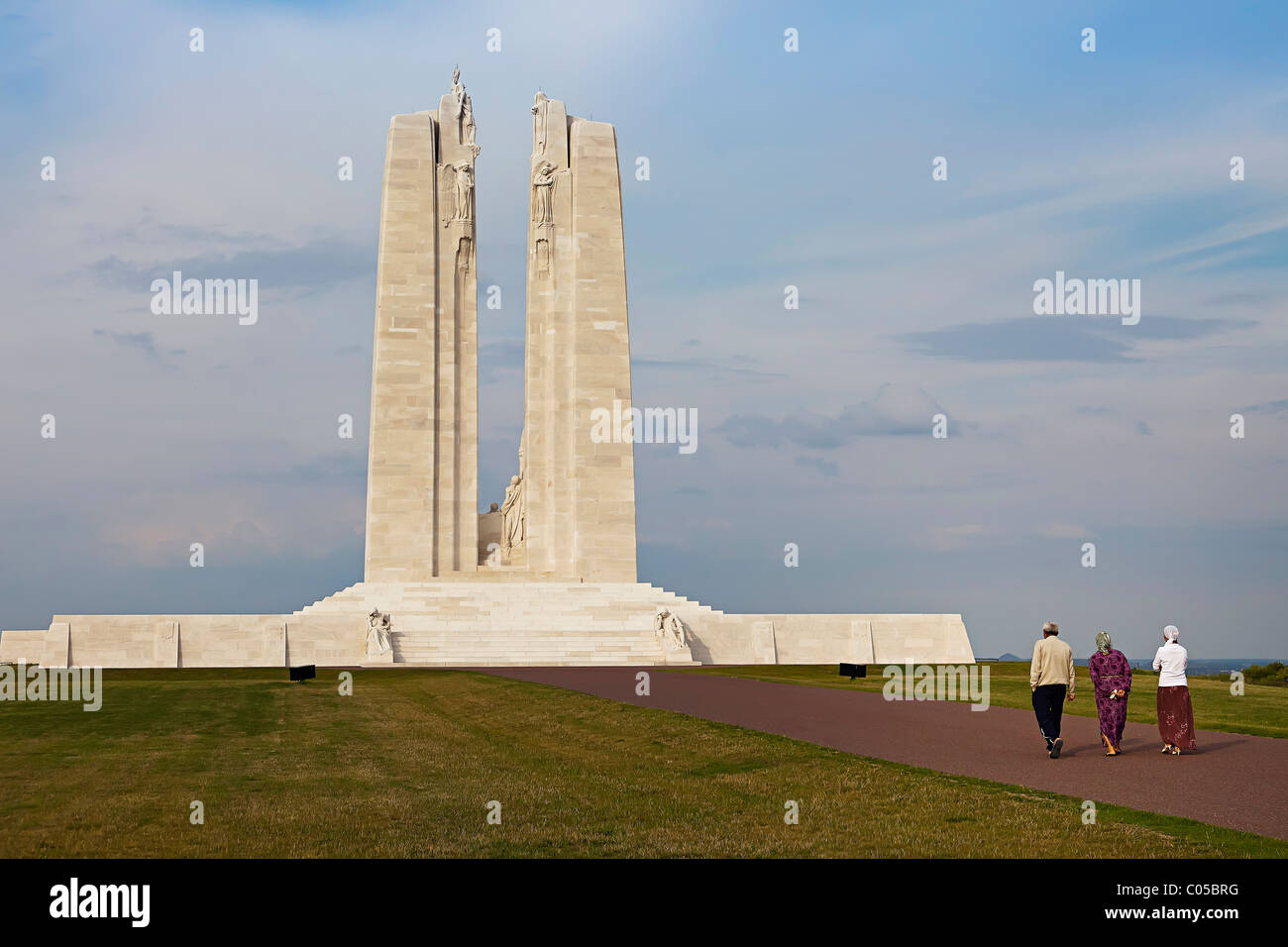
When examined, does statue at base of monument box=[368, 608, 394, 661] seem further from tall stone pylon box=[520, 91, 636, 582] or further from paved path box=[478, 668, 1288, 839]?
paved path box=[478, 668, 1288, 839]

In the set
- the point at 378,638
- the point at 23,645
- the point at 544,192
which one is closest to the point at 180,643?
the point at 23,645

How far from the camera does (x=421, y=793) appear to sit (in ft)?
40.3

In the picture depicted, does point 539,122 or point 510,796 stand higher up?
point 539,122

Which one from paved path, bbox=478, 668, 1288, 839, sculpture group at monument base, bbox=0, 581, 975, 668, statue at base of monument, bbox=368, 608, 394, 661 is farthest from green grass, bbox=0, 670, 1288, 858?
sculpture group at monument base, bbox=0, 581, 975, 668

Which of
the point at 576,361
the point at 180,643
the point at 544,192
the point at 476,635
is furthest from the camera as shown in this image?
the point at 544,192

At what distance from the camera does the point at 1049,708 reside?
50.2 feet

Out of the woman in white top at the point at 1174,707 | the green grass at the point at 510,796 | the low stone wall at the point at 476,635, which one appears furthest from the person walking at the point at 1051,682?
the low stone wall at the point at 476,635

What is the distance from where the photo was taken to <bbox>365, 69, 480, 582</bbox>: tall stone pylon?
51.8 meters

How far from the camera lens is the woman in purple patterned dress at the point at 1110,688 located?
15320 mm

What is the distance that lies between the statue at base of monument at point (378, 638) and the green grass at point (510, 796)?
2132cm

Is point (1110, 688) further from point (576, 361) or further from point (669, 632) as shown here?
point (576, 361)

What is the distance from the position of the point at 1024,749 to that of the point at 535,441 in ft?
132

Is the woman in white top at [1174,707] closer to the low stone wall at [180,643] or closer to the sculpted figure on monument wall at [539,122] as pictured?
the low stone wall at [180,643]
